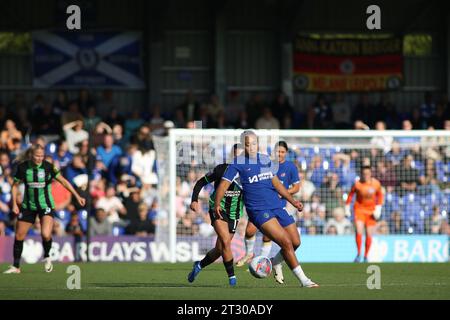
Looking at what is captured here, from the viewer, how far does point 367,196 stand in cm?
2298

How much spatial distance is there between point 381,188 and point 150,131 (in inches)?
240

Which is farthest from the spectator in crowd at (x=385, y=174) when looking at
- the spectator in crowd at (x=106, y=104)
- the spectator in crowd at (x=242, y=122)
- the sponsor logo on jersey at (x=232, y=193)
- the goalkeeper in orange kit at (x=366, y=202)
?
the sponsor logo on jersey at (x=232, y=193)

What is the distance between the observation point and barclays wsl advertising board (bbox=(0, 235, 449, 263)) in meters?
23.4

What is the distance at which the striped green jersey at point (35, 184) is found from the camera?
59.2ft

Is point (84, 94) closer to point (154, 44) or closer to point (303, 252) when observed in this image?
point (154, 44)

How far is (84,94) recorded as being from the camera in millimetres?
28109

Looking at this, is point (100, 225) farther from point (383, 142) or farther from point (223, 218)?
point (223, 218)

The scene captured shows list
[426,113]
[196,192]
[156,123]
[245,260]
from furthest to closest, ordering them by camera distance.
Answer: [426,113] < [156,123] < [245,260] < [196,192]

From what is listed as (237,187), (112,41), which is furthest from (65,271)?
(112,41)

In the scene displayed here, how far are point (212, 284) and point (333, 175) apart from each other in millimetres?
9892

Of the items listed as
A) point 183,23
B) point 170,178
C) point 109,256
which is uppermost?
point 183,23

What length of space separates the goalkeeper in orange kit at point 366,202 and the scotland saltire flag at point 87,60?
9.69 m

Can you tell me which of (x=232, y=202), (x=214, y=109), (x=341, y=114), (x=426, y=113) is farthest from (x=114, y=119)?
(x=232, y=202)

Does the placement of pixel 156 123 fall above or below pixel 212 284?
above
